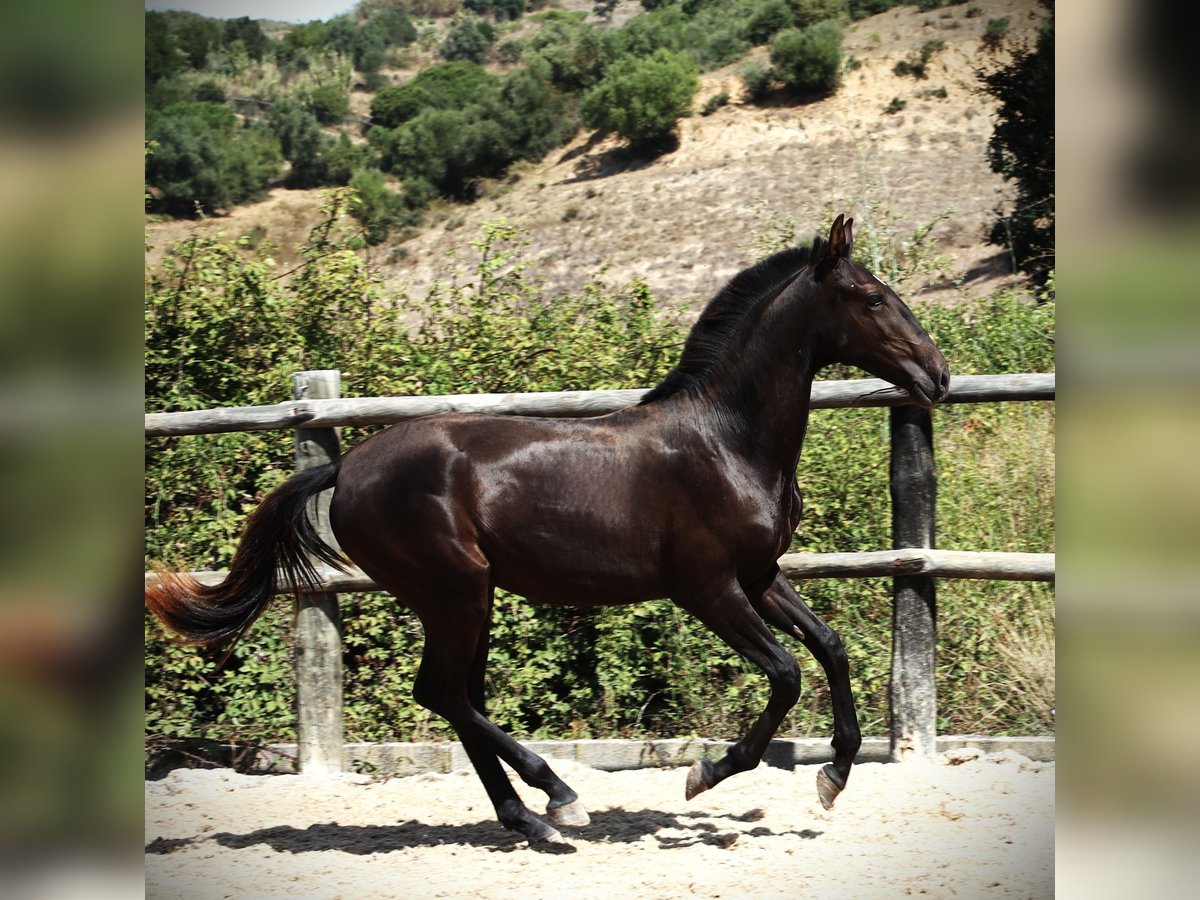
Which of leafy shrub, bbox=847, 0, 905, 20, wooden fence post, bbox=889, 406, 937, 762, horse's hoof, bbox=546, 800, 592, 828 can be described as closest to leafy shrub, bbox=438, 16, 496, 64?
leafy shrub, bbox=847, 0, 905, 20

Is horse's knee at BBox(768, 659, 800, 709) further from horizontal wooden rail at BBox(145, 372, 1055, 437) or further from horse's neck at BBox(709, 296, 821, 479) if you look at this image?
horizontal wooden rail at BBox(145, 372, 1055, 437)

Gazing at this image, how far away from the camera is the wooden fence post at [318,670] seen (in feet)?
16.7

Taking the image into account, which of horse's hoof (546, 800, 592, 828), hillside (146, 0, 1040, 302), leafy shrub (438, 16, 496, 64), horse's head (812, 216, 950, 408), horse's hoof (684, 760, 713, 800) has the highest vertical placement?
leafy shrub (438, 16, 496, 64)

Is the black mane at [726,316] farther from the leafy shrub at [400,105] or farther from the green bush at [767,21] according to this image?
the leafy shrub at [400,105]

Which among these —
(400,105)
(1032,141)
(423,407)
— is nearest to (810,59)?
(1032,141)

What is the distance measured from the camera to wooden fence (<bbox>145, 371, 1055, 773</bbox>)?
484 cm

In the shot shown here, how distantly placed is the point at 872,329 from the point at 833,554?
1.25m

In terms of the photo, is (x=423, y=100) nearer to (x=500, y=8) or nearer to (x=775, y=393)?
(x=500, y=8)

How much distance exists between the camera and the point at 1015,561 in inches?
188

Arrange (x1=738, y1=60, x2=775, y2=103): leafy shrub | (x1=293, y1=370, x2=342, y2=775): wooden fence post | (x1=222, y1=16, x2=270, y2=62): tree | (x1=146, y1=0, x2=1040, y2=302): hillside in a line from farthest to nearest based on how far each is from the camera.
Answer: (x1=222, y1=16, x2=270, y2=62): tree → (x1=738, y1=60, x2=775, y2=103): leafy shrub → (x1=146, y1=0, x2=1040, y2=302): hillside → (x1=293, y1=370, x2=342, y2=775): wooden fence post

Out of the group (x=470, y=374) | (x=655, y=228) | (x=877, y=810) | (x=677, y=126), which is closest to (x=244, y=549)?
(x=470, y=374)
